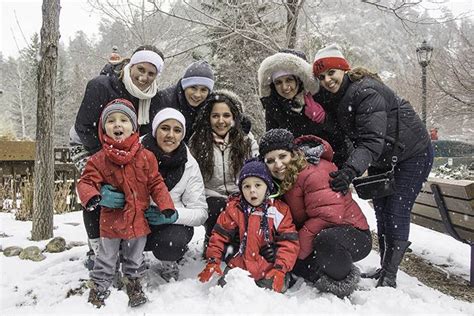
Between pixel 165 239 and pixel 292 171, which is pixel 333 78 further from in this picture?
pixel 165 239

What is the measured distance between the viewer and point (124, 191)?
9.30ft

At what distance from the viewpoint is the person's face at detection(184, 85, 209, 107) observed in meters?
3.67

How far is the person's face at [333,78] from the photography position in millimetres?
3297

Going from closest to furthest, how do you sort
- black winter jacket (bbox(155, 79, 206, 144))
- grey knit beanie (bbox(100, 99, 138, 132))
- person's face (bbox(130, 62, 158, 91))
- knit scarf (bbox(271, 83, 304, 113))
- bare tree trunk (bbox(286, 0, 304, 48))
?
grey knit beanie (bbox(100, 99, 138, 132)), person's face (bbox(130, 62, 158, 91)), knit scarf (bbox(271, 83, 304, 113)), black winter jacket (bbox(155, 79, 206, 144)), bare tree trunk (bbox(286, 0, 304, 48))

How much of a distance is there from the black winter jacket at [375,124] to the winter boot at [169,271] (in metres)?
1.65

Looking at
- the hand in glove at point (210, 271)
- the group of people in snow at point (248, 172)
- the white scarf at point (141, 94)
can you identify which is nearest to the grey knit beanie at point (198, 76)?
the group of people in snow at point (248, 172)

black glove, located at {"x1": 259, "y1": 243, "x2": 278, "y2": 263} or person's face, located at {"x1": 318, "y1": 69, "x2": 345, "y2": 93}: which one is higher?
person's face, located at {"x1": 318, "y1": 69, "x2": 345, "y2": 93}

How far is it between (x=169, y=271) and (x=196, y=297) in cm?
61

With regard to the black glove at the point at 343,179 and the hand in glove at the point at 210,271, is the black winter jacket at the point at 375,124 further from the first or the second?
the hand in glove at the point at 210,271

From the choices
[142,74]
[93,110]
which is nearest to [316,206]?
[142,74]

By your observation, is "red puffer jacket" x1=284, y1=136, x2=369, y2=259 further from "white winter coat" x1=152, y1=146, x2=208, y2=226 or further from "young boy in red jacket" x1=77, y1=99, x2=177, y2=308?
"young boy in red jacket" x1=77, y1=99, x2=177, y2=308

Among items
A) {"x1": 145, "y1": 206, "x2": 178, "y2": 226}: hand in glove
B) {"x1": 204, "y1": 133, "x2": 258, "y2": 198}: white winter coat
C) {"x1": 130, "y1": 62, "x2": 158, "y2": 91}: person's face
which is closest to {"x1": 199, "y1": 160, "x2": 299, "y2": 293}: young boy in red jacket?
{"x1": 145, "y1": 206, "x2": 178, "y2": 226}: hand in glove

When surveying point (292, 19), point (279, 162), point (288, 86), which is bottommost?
point (279, 162)

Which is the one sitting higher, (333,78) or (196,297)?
(333,78)
